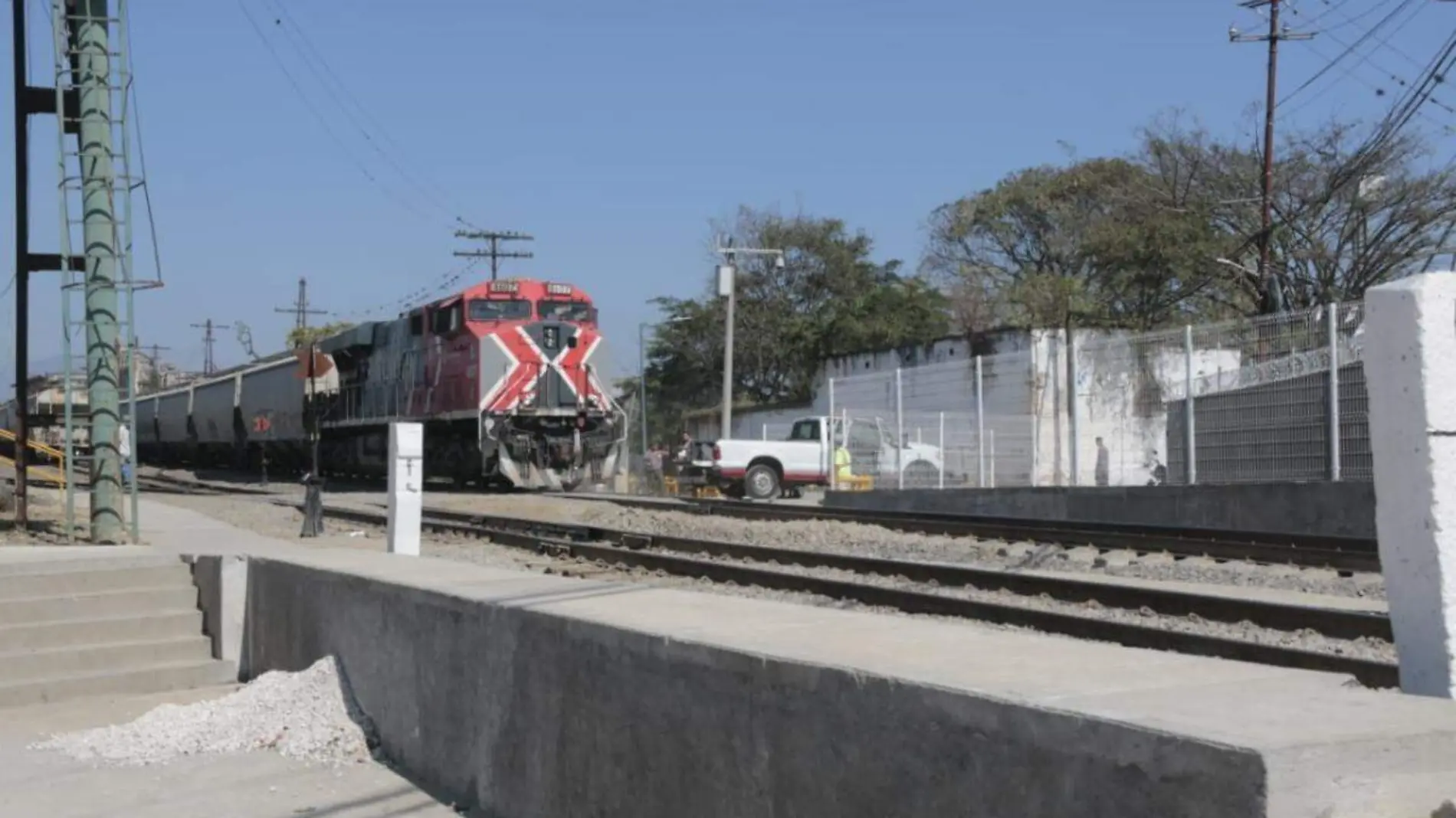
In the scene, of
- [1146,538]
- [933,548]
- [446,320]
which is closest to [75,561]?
[933,548]

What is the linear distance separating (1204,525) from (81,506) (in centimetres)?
1537

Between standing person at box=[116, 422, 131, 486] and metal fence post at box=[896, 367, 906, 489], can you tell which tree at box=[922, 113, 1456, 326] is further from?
standing person at box=[116, 422, 131, 486]

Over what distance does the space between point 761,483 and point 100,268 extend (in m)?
17.5

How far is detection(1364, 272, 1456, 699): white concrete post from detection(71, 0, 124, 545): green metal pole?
11670mm

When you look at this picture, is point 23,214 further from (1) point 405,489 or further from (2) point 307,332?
(2) point 307,332

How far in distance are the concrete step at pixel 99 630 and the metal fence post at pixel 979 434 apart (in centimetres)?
1674

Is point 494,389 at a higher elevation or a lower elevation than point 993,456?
higher

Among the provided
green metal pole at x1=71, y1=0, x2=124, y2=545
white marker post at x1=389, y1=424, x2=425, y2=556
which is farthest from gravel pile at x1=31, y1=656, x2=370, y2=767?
green metal pole at x1=71, y1=0, x2=124, y2=545

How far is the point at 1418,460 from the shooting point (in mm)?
3604

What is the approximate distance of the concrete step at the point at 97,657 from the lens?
8297mm

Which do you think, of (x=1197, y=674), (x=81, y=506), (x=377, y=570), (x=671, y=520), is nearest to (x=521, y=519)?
(x=671, y=520)

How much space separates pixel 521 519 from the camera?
17828 millimetres

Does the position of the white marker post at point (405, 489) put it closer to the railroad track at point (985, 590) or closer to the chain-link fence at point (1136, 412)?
the railroad track at point (985, 590)

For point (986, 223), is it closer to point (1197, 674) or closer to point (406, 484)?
point (406, 484)
